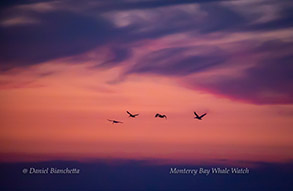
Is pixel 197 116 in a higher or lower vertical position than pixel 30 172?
higher

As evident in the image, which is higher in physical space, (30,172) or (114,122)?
(114,122)

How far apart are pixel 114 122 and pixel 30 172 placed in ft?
7.11

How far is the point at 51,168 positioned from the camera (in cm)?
1633

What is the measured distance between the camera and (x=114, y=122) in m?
16.5

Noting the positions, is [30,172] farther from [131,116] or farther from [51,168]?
[131,116]

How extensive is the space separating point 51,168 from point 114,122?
173cm

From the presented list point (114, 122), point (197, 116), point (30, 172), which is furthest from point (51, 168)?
point (197, 116)

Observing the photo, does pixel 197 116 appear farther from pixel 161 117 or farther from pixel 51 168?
pixel 51 168

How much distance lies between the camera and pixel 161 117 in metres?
16.4

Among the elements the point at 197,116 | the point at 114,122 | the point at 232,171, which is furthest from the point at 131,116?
the point at 232,171

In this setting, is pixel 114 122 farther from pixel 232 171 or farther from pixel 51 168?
pixel 232 171

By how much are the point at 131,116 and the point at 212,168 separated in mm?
2148

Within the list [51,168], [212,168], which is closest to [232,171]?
[212,168]

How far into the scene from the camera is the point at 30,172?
1625 cm
